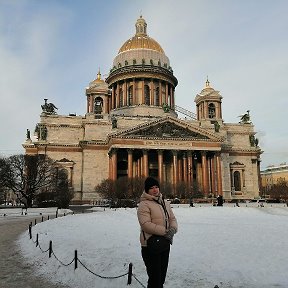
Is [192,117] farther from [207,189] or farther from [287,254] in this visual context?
[287,254]

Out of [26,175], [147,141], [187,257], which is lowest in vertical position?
[187,257]

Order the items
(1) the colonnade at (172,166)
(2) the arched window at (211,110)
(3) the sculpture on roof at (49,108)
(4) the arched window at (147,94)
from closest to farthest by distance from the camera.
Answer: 1. (1) the colonnade at (172,166)
2. (3) the sculpture on roof at (49,108)
3. (2) the arched window at (211,110)
4. (4) the arched window at (147,94)

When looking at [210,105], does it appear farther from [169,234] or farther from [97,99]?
[169,234]

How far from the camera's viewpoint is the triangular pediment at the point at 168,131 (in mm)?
50469

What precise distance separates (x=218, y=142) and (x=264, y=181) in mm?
85581

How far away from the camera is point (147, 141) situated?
50594 mm

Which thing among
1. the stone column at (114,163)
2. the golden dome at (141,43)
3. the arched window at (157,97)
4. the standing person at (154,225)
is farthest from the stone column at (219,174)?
the standing person at (154,225)

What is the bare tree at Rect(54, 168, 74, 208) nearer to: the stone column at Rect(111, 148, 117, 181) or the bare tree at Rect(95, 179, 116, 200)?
the bare tree at Rect(95, 179, 116, 200)

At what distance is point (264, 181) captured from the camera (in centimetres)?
13075

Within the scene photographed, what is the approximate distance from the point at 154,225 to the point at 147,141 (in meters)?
45.1

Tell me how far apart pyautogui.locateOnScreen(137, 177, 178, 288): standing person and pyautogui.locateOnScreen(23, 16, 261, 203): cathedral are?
4178 centimetres

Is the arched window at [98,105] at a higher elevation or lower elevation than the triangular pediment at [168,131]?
higher

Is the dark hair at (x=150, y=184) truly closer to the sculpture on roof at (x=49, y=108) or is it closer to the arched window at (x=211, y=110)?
the sculpture on roof at (x=49, y=108)

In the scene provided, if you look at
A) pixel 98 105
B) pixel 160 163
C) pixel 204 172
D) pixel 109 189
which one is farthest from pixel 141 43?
pixel 109 189
